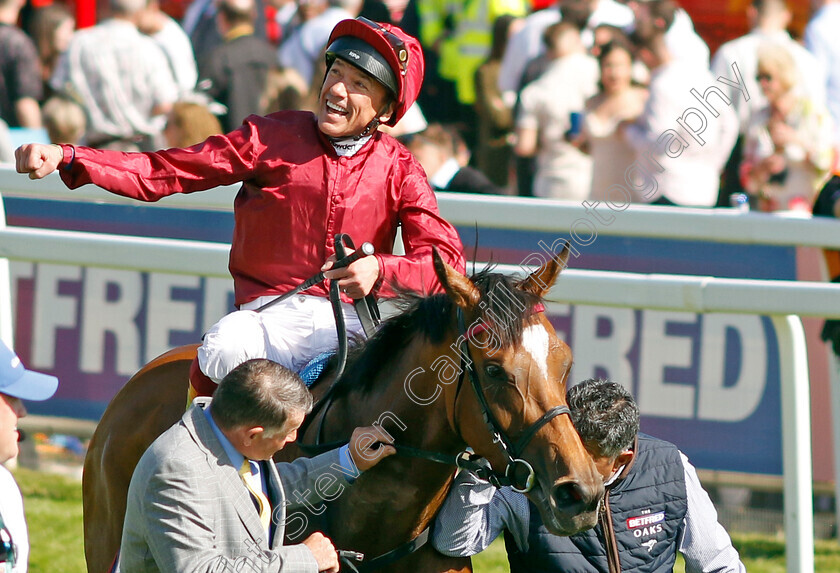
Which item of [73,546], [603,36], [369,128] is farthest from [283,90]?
[369,128]

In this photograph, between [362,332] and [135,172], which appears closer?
[135,172]

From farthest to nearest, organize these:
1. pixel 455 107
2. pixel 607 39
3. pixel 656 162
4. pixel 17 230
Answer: pixel 455 107, pixel 607 39, pixel 656 162, pixel 17 230

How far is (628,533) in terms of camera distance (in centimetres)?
342

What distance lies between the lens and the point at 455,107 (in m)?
8.35

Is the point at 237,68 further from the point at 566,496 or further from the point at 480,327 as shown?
the point at 566,496

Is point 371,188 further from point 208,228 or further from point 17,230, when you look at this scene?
point 208,228

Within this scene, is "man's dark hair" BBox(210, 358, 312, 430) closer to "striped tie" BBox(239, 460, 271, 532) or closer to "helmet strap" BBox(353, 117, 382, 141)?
"striped tie" BBox(239, 460, 271, 532)

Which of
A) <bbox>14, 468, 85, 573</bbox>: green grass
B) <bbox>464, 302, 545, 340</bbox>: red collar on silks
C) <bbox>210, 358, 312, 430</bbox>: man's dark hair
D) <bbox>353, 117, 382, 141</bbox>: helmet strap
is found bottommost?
<bbox>14, 468, 85, 573</bbox>: green grass

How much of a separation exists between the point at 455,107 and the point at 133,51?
230 cm

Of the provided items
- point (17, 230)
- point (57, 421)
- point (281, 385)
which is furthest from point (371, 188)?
point (57, 421)

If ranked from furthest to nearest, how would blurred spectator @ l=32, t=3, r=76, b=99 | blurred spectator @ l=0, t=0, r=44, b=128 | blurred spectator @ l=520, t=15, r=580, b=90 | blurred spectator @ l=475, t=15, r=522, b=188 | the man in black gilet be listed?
blurred spectator @ l=32, t=3, r=76, b=99 < blurred spectator @ l=0, t=0, r=44, b=128 < blurred spectator @ l=475, t=15, r=522, b=188 < blurred spectator @ l=520, t=15, r=580, b=90 < the man in black gilet

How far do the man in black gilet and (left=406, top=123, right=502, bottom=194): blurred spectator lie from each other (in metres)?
3.46

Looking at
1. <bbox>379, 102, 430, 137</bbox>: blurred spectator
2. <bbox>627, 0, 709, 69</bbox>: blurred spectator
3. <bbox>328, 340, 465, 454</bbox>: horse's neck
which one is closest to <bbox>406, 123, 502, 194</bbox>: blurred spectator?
<bbox>379, 102, 430, 137</bbox>: blurred spectator

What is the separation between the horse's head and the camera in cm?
295
